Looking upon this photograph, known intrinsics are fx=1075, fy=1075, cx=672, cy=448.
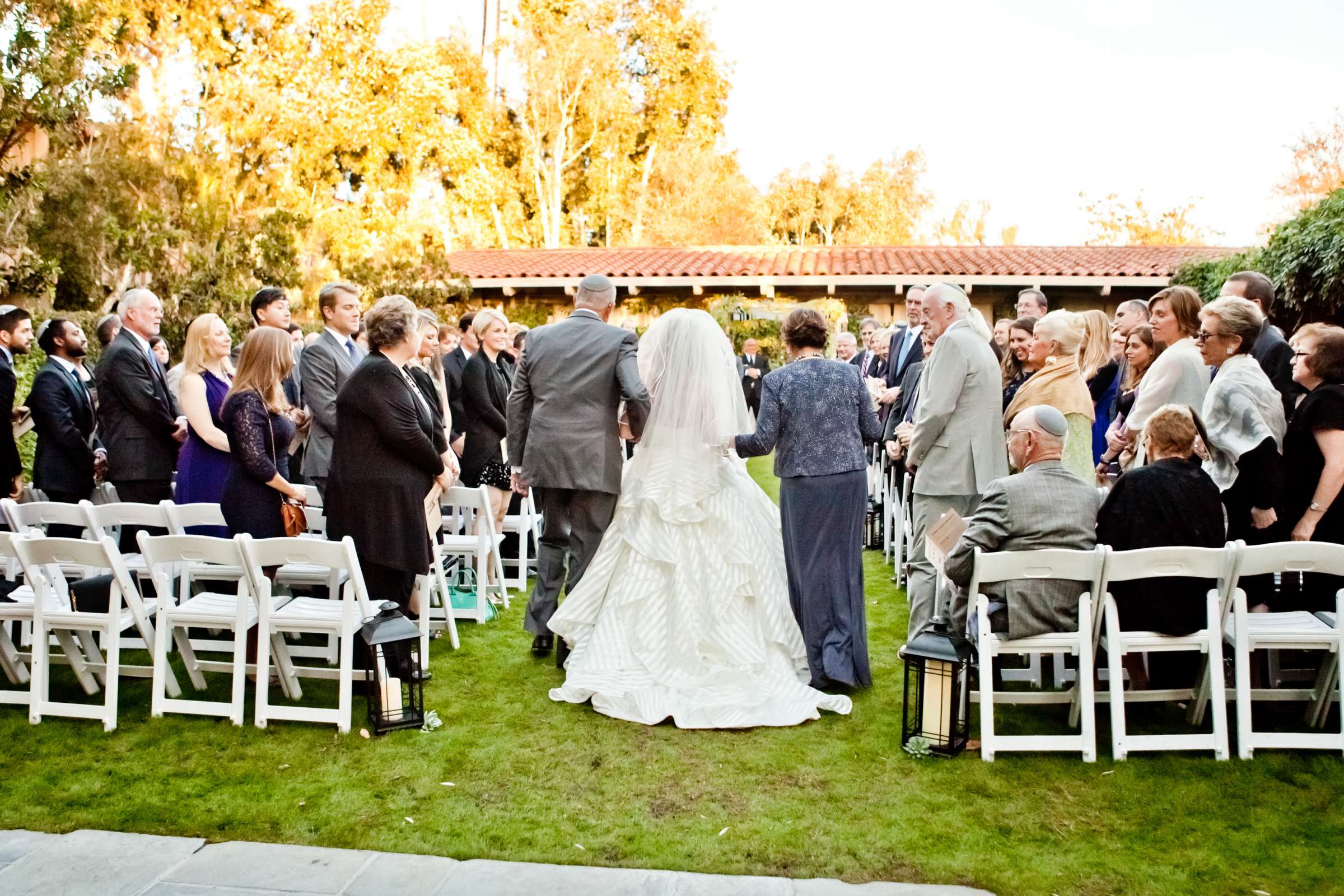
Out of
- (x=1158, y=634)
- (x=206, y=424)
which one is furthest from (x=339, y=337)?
(x=1158, y=634)

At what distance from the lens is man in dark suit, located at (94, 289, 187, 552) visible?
20.4 feet

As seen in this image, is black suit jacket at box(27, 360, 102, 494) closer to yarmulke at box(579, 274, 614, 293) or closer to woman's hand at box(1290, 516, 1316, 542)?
yarmulke at box(579, 274, 614, 293)

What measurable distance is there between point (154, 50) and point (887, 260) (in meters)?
14.1

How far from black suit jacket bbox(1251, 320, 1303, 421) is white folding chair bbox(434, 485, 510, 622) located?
4.33m

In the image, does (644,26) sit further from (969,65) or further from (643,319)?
(643,319)

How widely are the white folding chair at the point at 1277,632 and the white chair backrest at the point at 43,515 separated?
5142 mm

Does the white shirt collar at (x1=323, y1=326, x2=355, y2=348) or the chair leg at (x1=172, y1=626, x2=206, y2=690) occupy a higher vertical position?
the white shirt collar at (x1=323, y1=326, x2=355, y2=348)

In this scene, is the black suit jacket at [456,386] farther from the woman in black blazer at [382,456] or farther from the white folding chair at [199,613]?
the white folding chair at [199,613]

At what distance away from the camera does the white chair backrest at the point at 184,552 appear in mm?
4570

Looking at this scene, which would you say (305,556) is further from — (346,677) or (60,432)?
(60,432)

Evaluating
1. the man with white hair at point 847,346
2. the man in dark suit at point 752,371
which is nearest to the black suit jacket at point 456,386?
the man with white hair at point 847,346

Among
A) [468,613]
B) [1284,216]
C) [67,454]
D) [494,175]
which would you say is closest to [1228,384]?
[468,613]

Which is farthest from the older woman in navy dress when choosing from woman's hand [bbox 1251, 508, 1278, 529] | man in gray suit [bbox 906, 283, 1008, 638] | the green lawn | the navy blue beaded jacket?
woman's hand [bbox 1251, 508, 1278, 529]

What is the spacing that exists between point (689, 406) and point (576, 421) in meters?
0.63
